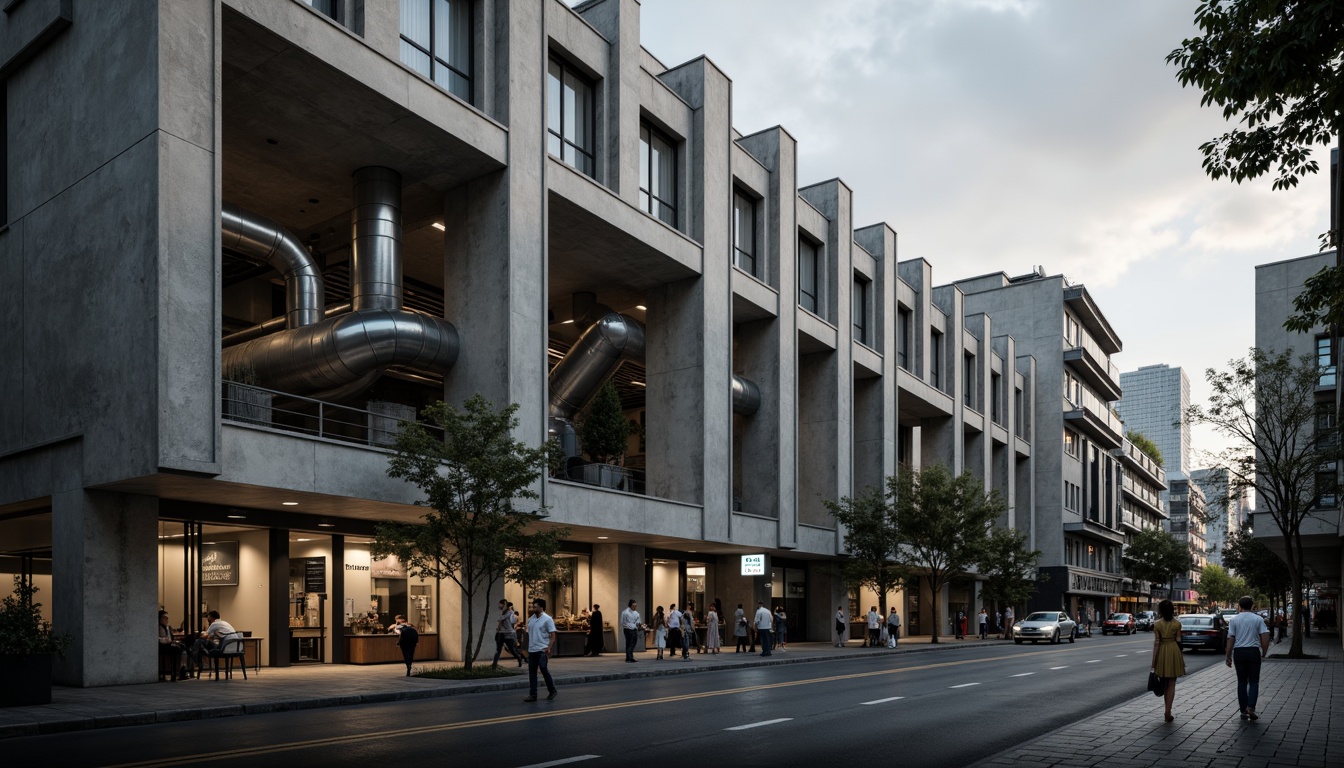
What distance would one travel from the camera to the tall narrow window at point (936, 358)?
2283 inches

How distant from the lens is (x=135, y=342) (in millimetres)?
19203

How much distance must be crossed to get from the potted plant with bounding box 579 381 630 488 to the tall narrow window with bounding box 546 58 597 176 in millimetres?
6678

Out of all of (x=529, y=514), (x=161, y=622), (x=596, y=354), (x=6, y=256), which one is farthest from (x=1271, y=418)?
(x=6, y=256)

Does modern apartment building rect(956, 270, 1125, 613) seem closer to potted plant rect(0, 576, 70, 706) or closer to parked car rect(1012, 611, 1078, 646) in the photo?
parked car rect(1012, 611, 1078, 646)

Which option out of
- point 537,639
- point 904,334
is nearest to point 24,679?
point 537,639

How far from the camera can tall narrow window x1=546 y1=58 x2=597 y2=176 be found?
30.2m

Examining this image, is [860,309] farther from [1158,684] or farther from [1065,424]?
[1065,424]

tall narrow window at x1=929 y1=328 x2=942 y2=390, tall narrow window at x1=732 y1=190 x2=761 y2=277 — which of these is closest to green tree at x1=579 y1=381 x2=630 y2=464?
tall narrow window at x1=732 y1=190 x2=761 y2=277

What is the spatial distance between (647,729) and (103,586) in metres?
11.9

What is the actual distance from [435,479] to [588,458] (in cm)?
1090

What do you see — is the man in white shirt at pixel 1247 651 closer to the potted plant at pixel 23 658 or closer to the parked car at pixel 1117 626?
the potted plant at pixel 23 658

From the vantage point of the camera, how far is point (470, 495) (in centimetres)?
2388

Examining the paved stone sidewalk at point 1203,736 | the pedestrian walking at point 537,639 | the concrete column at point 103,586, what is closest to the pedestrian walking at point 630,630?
the pedestrian walking at point 537,639

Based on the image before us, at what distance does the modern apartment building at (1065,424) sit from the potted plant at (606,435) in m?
49.0
